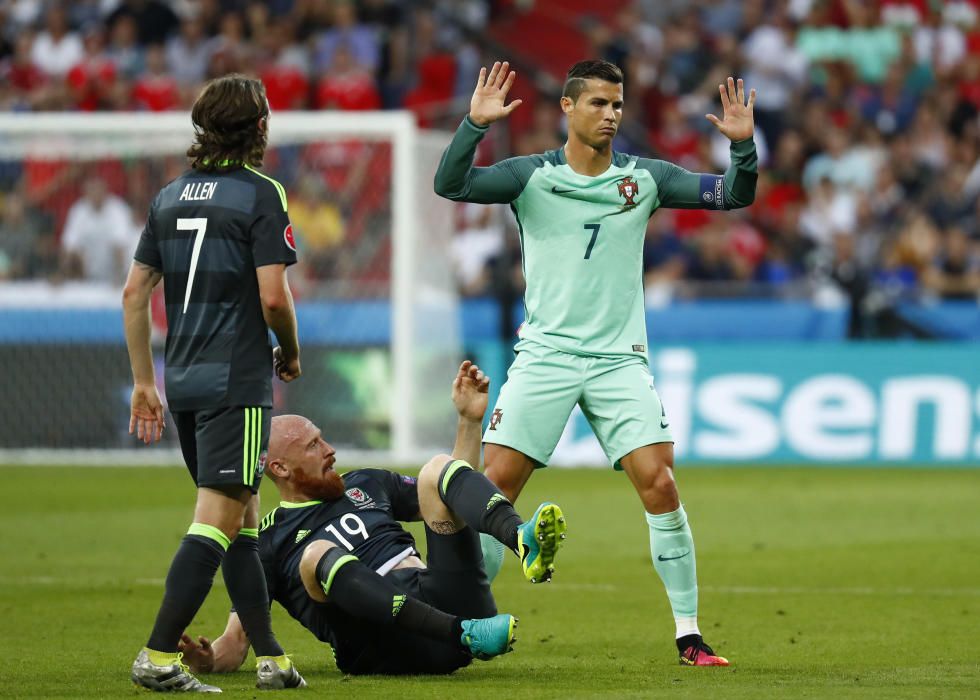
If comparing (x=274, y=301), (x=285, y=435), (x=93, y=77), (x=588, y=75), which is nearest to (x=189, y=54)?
(x=93, y=77)

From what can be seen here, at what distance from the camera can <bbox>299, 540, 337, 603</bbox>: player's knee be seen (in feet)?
20.1

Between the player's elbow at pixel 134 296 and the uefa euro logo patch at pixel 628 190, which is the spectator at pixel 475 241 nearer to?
the uefa euro logo patch at pixel 628 190

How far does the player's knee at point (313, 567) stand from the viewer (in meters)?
6.12

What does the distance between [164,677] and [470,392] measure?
1.57 m

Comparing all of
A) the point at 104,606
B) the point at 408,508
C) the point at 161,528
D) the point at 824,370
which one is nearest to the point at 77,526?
the point at 161,528

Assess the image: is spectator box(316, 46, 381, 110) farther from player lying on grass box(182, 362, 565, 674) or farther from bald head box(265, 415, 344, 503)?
bald head box(265, 415, 344, 503)

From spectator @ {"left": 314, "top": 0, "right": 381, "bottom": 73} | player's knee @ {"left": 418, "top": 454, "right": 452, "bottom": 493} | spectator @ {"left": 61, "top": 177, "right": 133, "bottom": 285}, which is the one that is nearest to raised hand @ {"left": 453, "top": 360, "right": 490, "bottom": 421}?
player's knee @ {"left": 418, "top": 454, "right": 452, "bottom": 493}

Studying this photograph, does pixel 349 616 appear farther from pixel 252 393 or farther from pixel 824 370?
pixel 824 370

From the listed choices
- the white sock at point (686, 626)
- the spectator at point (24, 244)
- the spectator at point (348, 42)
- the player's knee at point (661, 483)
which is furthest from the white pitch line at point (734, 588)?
the spectator at point (348, 42)

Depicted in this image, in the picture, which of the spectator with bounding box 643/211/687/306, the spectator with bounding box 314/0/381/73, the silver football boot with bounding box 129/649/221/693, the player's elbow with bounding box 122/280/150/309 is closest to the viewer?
the silver football boot with bounding box 129/649/221/693

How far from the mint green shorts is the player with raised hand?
1202 mm

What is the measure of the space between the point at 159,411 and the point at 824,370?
37.9 ft

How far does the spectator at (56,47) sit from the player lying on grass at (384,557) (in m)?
16.3

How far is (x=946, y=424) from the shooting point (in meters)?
16.6
